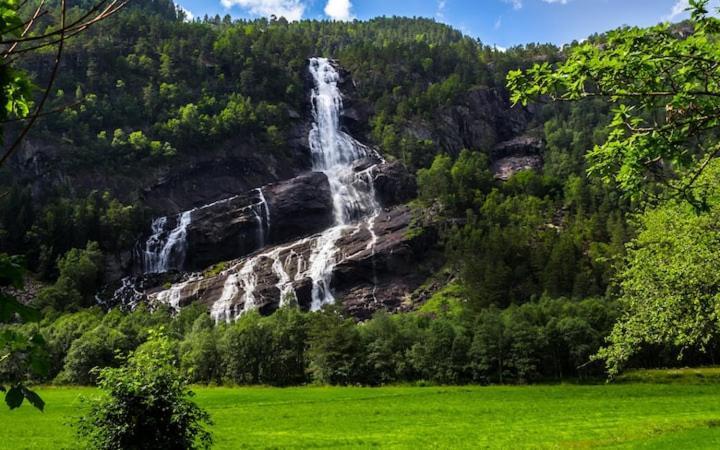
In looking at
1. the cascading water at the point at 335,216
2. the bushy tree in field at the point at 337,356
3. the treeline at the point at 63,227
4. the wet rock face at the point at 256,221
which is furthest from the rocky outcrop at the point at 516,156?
the bushy tree in field at the point at 337,356

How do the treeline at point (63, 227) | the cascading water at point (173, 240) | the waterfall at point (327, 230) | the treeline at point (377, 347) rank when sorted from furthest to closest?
the treeline at point (63, 227) → the cascading water at point (173, 240) → the waterfall at point (327, 230) → the treeline at point (377, 347)

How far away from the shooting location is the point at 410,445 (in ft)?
92.5

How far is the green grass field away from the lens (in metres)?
28.5

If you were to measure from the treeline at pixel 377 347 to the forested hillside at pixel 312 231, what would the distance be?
11.4 inches

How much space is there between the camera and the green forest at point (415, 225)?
24.8ft

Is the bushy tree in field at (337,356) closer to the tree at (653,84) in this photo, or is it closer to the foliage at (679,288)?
the foliage at (679,288)

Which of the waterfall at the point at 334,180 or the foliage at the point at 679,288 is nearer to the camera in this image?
the foliage at the point at 679,288

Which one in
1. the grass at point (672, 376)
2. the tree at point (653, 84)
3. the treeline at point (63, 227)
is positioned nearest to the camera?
the tree at point (653, 84)

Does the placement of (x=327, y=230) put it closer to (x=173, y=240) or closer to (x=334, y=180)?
(x=334, y=180)

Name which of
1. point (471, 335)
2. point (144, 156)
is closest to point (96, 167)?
point (144, 156)

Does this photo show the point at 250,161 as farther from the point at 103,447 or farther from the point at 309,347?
the point at 103,447

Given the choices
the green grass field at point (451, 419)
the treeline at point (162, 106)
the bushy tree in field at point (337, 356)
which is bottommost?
the green grass field at point (451, 419)

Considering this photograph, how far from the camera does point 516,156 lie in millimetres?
190125

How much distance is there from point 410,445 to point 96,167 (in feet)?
482
